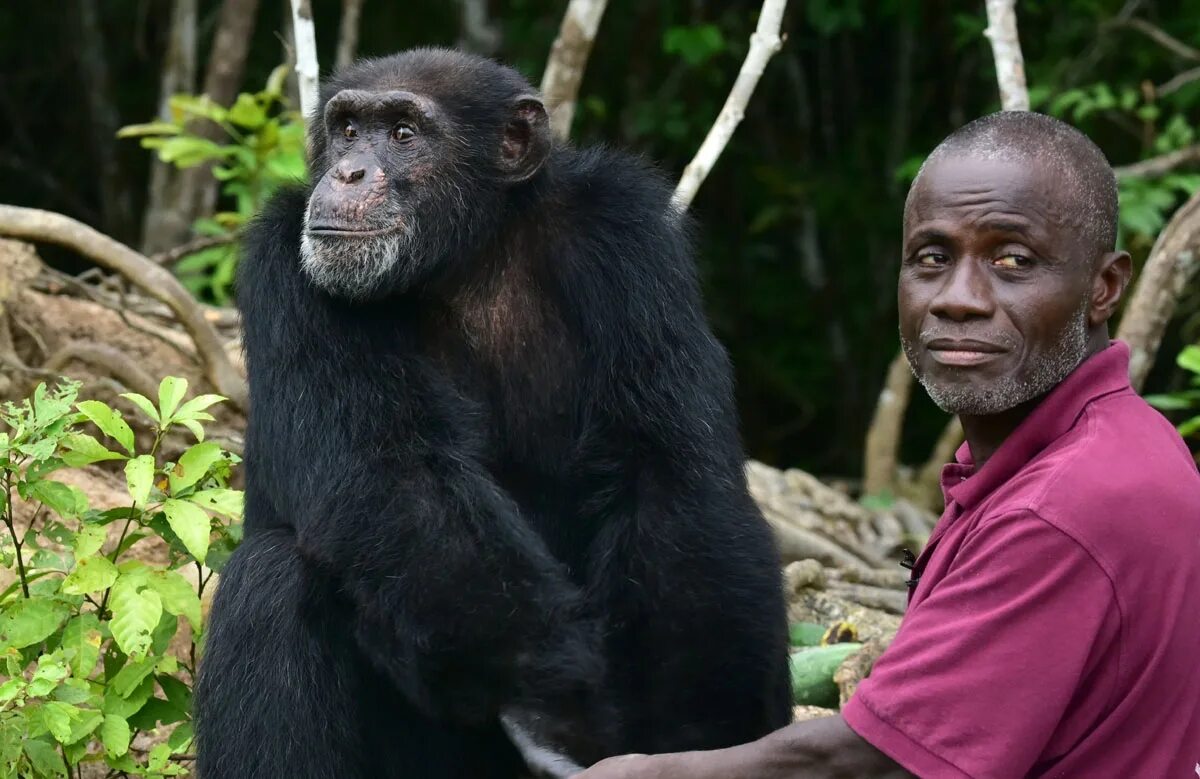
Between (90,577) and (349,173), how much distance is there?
1.38 m

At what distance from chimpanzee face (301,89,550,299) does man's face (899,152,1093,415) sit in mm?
1895

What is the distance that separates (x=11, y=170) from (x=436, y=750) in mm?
9522

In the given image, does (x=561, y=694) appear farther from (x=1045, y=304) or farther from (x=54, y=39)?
(x=54, y=39)

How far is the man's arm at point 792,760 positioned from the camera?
2.90 meters

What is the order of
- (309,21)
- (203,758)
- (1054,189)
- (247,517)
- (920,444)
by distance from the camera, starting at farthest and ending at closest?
1. (920,444)
2. (309,21)
3. (247,517)
4. (203,758)
5. (1054,189)

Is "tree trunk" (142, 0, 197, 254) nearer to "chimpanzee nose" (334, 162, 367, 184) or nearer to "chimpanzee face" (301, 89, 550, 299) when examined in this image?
"chimpanzee face" (301, 89, 550, 299)

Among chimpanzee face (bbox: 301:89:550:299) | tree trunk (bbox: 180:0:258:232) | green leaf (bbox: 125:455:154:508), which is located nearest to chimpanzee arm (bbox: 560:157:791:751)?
chimpanzee face (bbox: 301:89:550:299)

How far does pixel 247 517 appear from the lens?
4.73 meters

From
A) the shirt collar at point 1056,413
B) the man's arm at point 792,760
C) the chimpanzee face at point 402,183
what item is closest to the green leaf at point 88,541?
the chimpanzee face at point 402,183

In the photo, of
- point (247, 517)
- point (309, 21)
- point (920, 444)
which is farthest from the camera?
point (920, 444)

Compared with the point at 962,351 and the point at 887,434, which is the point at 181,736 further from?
the point at 887,434

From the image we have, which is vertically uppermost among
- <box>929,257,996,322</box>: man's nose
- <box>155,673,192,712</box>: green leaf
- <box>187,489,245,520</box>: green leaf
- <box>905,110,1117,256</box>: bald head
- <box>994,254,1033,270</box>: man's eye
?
<box>905,110,1117,256</box>: bald head

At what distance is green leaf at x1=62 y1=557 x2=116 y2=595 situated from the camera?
13.7 ft

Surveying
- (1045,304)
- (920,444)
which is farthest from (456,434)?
(920,444)
